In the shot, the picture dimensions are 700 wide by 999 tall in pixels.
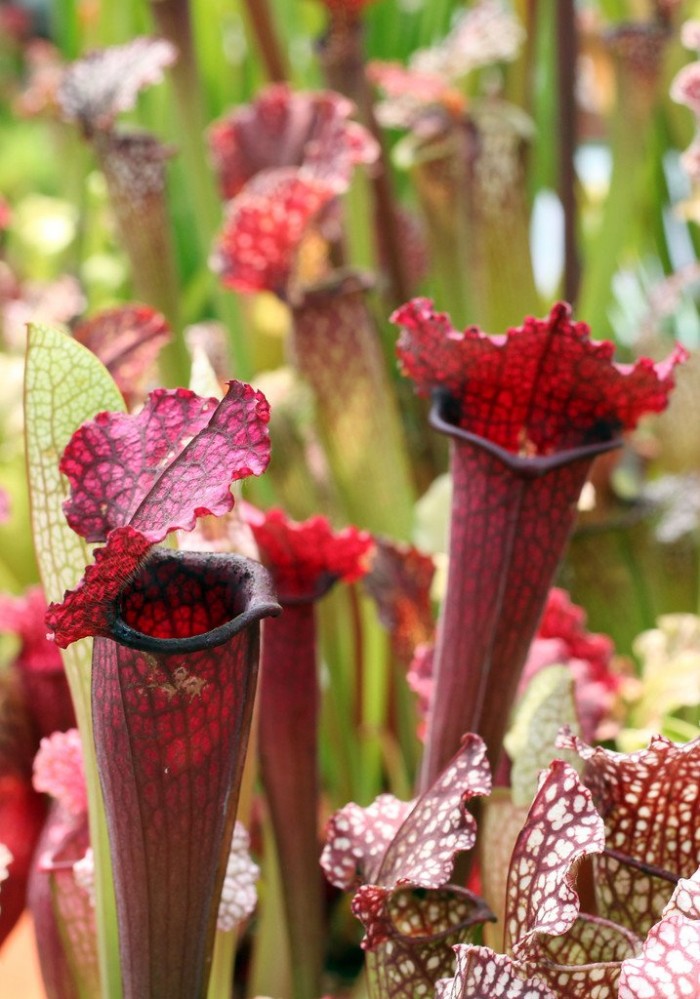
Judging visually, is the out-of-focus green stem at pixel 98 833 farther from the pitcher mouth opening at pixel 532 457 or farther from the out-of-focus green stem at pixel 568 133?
the out-of-focus green stem at pixel 568 133

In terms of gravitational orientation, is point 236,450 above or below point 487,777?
above

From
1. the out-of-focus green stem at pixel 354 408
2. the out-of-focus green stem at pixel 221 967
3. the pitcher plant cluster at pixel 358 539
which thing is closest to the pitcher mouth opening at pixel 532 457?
the pitcher plant cluster at pixel 358 539

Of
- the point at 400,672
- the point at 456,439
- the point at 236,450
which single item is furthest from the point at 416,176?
the point at 236,450

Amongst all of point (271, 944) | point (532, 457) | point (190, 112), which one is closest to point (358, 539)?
point (532, 457)

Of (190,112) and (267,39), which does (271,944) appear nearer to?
(190,112)

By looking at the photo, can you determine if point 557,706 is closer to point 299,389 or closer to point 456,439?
point 456,439

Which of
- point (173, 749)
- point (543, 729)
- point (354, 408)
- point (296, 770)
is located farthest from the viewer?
point (354, 408)

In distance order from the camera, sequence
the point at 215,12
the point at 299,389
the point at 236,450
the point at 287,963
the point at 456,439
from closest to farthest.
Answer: the point at 236,450 → the point at 456,439 → the point at 287,963 → the point at 299,389 → the point at 215,12
